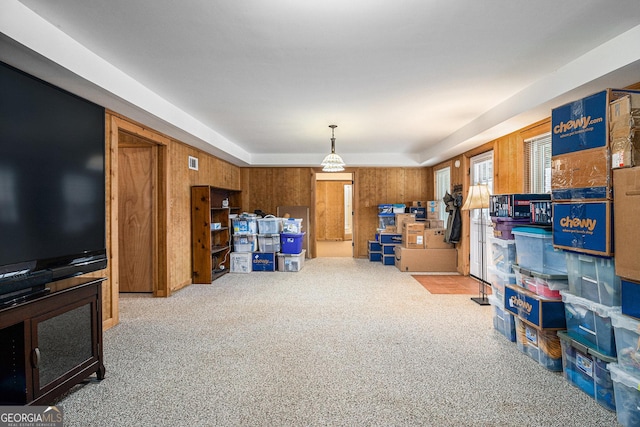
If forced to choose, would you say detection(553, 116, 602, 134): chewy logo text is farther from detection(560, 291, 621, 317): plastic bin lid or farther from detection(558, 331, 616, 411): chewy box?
detection(558, 331, 616, 411): chewy box

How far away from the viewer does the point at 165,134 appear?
4.38 metres

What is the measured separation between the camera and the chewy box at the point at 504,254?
308 cm

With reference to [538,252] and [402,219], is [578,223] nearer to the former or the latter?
[538,252]

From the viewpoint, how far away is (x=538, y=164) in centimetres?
386

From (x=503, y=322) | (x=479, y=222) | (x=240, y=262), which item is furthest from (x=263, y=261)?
(x=503, y=322)

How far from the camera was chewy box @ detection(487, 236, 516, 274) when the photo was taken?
10.1 feet

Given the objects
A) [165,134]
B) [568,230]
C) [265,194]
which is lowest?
[568,230]

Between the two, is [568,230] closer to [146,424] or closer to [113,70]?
[146,424]

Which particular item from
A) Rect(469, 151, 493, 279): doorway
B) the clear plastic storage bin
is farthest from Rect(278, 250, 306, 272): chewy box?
Rect(469, 151, 493, 279): doorway

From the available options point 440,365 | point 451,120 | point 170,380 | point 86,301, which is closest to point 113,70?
point 86,301

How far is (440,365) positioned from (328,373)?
2.93 feet

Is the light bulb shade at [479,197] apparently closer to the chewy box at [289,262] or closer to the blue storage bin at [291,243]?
the blue storage bin at [291,243]

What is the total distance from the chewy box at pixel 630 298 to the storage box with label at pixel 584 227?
0.20 meters

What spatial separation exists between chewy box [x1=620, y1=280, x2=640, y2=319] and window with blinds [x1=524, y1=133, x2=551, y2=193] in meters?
2.16
